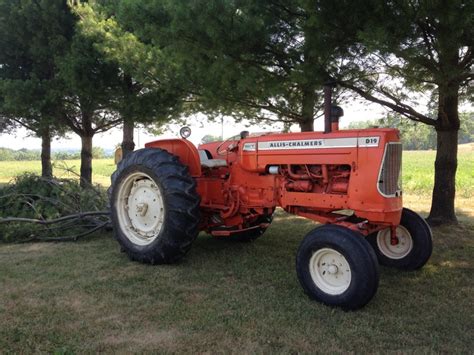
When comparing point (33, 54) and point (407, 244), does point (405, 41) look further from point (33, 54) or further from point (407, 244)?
point (33, 54)

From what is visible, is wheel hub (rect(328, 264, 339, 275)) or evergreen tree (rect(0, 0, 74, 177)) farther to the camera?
evergreen tree (rect(0, 0, 74, 177))

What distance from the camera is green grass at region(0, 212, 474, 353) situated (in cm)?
321

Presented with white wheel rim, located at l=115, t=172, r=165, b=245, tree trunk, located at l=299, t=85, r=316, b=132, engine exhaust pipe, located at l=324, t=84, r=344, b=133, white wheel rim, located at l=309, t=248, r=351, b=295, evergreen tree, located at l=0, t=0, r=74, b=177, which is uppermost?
evergreen tree, located at l=0, t=0, r=74, b=177

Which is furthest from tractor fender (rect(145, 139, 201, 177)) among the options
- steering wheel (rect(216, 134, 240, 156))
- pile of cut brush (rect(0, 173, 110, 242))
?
pile of cut brush (rect(0, 173, 110, 242))

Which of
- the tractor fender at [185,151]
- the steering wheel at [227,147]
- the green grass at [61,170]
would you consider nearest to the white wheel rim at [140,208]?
the tractor fender at [185,151]

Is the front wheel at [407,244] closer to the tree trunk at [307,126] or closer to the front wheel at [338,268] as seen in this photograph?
the front wheel at [338,268]

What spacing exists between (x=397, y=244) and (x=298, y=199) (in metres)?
1.36

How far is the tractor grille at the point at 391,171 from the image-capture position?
4.09 meters

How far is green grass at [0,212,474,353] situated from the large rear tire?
24 cm

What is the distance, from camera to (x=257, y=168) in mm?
4988

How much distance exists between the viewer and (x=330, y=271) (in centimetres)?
396

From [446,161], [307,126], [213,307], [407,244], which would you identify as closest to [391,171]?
[407,244]

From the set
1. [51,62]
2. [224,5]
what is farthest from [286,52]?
[51,62]

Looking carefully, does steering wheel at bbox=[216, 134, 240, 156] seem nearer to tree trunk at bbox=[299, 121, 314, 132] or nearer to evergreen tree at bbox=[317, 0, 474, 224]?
evergreen tree at bbox=[317, 0, 474, 224]
